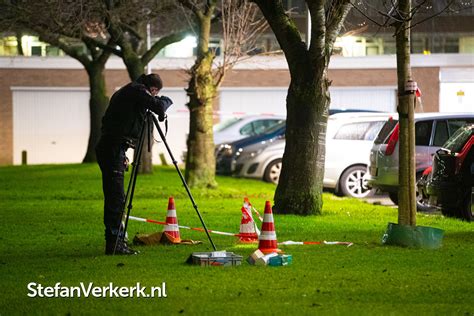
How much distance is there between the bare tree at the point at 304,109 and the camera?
19016mm

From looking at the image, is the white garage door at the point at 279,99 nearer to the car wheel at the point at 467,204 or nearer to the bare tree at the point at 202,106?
the bare tree at the point at 202,106

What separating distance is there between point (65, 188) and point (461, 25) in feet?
82.0

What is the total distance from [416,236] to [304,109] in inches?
230

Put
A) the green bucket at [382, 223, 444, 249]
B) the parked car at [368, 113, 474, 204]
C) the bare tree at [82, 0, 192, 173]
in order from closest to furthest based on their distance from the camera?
the green bucket at [382, 223, 444, 249], the parked car at [368, 113, 474, 204], the bare tree at [82, 0, 192, 173]

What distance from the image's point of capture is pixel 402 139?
561 inches

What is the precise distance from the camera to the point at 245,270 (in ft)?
38.1

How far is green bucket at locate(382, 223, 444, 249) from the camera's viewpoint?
44.6ft

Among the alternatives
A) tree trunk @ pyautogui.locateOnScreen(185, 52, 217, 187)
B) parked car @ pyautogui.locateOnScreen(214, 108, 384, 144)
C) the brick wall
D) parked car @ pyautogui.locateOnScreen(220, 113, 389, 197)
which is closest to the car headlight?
tree trunk @ pyautogui.locateOnScreen(185, 52, 217, 187)

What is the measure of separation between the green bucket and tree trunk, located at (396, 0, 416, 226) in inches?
14.4

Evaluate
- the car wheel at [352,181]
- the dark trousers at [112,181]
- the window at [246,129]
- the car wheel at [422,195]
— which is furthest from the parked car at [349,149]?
the dark trousers at [112,181]

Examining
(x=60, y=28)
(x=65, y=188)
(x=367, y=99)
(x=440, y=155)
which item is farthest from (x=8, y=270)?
(x=367, y=99)

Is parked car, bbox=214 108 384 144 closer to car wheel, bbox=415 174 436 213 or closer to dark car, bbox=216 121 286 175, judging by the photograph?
dark car, bbox=216 121 286 175

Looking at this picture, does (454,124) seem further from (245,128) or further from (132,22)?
(245,128)

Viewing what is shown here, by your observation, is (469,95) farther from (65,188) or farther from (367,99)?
(65,188)
